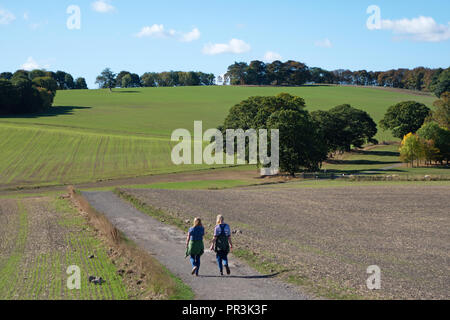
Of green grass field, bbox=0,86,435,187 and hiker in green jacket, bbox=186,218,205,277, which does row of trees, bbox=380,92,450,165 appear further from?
hiker in green jacket, bbox=186,218,205,277

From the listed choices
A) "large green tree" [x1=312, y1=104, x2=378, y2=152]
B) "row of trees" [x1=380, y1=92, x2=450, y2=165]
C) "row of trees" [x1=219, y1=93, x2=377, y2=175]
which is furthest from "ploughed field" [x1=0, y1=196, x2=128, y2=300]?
"large green tree" [x1=312, y1=104, x2=378, y2=152]

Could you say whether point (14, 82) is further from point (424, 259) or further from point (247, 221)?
point (424, 259)

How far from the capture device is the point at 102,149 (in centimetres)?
9019

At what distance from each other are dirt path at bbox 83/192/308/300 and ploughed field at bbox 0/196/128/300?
2.24 m

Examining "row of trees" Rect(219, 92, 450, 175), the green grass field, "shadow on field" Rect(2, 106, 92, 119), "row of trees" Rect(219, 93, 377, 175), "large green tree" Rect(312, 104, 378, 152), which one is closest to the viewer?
"row of trees" Rect(219, 93, 377, 175)

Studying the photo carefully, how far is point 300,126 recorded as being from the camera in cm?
7244

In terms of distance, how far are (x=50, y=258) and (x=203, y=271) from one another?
7.50m

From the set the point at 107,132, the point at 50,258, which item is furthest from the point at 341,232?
the point at 107,132

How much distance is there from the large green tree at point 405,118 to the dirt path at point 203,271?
91.1 m

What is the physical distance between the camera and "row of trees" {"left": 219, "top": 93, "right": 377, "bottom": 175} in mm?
70562

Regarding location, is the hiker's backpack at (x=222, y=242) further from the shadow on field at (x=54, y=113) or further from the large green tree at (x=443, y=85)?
the large green tree at (x=443, y=85)

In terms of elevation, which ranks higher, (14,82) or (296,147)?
(14,82)
